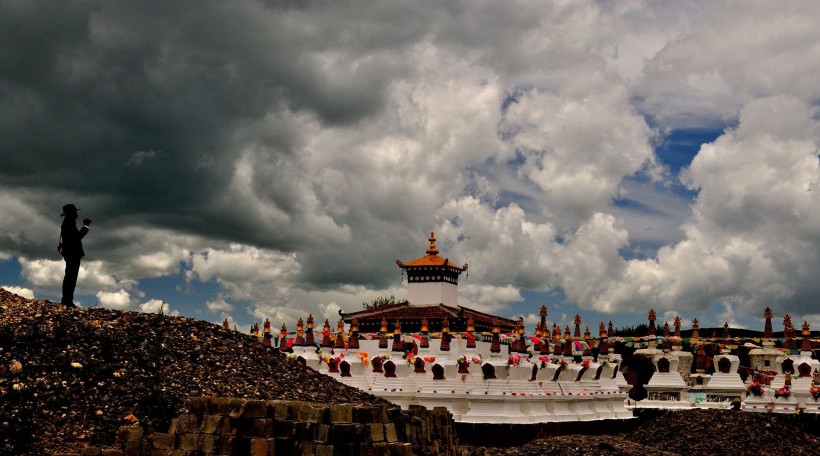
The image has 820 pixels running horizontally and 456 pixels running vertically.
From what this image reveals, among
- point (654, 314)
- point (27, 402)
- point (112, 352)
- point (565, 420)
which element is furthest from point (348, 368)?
point (654, 314)

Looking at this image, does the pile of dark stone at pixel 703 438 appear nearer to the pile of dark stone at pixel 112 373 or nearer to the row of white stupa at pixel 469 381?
the row of white stupa at pixel 469 381

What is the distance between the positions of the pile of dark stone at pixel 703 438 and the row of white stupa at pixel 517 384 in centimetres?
177

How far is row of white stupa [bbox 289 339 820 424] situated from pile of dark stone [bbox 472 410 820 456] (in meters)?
1.77

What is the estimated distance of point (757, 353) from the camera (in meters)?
42.9

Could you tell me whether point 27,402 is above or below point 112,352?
below

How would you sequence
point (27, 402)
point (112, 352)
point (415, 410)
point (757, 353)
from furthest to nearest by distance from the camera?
1. point (757, 353)
2. point (415, 410)
3. point (112, 352)
4. point (27, 402)

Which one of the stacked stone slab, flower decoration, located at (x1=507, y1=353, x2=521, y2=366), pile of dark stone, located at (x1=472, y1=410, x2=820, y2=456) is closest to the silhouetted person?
the stacked stone slab

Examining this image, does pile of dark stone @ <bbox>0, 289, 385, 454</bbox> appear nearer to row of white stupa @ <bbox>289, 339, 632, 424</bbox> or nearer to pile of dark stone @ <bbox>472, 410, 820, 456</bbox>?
row of white stupa @ <bbox>289, 339, 632, 424</bbox>

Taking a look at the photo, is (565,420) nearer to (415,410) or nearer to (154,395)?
(415,410)

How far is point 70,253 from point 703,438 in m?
22.7

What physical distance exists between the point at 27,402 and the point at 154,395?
2473 millimetres

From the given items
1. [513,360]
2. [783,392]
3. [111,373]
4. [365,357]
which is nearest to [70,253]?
[111,373]

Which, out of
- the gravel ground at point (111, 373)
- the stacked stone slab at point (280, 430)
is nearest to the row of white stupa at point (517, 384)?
the gravel ground at point (111, 373)

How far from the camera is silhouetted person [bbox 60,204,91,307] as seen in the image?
69.9ft
